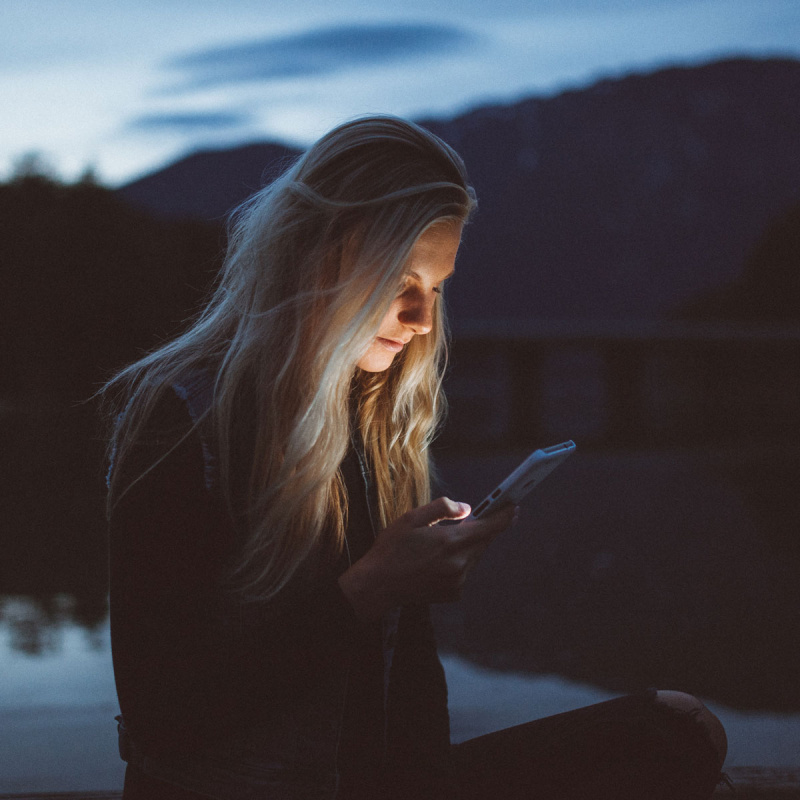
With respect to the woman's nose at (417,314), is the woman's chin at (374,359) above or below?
below

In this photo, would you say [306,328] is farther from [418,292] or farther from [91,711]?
[91,711]

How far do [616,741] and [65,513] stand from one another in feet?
40.6

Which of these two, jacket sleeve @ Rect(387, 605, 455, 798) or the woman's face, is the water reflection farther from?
the woman's face

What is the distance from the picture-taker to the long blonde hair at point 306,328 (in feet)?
5.98

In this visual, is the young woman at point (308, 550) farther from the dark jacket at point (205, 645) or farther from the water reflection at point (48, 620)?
the water reflection at point (48, 620)

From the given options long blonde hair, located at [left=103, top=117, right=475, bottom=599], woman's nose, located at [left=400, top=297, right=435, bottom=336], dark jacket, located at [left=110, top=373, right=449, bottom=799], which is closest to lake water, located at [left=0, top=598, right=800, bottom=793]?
dark jacket, located at [left=110, top=373, right=449, bottom=799]

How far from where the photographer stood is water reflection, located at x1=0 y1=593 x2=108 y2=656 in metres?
6.25

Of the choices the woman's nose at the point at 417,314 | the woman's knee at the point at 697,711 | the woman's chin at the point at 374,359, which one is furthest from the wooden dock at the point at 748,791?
the woman's nose at the point at 417,314

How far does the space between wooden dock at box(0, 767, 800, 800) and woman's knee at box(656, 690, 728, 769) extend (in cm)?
66

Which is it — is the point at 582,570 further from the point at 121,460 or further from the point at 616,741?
the point at 121,460

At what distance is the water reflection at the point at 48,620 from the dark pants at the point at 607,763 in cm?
463

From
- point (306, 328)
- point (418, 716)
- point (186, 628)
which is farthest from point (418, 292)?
point (418, 716)

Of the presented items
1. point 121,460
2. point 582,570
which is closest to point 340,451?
point 121,460

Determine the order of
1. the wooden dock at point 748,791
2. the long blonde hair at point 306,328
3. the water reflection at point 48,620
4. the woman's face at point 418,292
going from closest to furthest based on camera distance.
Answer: the long blonde hair at point 306,328
the woman's face at point 418,292
the wooden dock at point 748,791
the water reflection at point 48,620
